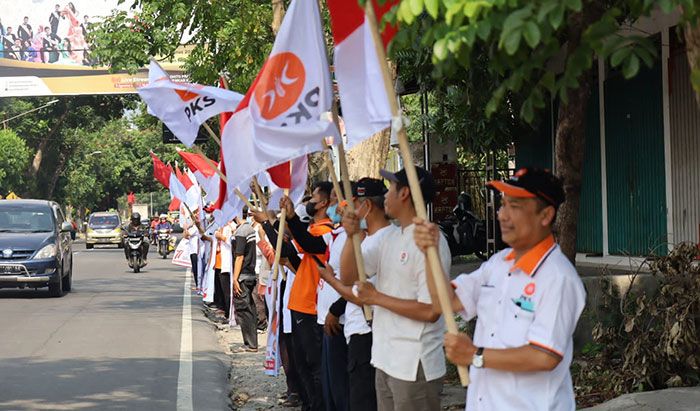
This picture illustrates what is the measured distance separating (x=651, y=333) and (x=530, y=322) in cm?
441

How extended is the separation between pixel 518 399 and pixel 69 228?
66.4ft

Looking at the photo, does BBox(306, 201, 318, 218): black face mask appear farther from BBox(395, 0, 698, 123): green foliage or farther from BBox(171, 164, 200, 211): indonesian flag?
BBox(171, 164, 200, 211): indonesian flag

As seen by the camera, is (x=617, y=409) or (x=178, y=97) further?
(x=178, y=97)

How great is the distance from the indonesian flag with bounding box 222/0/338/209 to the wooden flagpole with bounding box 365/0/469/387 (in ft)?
4.02

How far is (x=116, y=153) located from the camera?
89438 millimetres

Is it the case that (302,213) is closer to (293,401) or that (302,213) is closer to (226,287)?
(293,401)

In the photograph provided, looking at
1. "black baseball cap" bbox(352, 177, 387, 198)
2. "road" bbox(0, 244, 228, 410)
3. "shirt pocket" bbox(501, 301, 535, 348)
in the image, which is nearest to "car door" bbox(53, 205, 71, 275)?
"road" bbox(0, 244, 228, 410)

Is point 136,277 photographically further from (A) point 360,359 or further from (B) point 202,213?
(A) point 360,359

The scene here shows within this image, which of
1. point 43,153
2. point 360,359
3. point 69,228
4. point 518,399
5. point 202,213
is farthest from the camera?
point 43,153

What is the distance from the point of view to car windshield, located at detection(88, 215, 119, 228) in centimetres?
5725

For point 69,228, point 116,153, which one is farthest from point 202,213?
point 116,153

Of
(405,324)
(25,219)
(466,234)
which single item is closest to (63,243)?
(25,219)

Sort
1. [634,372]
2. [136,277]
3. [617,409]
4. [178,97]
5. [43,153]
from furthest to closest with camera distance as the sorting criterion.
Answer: [43,153]
[136,277]
[178,97]
[634,372]
[617,409]

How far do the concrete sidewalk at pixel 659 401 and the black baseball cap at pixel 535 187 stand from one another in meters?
3.53
